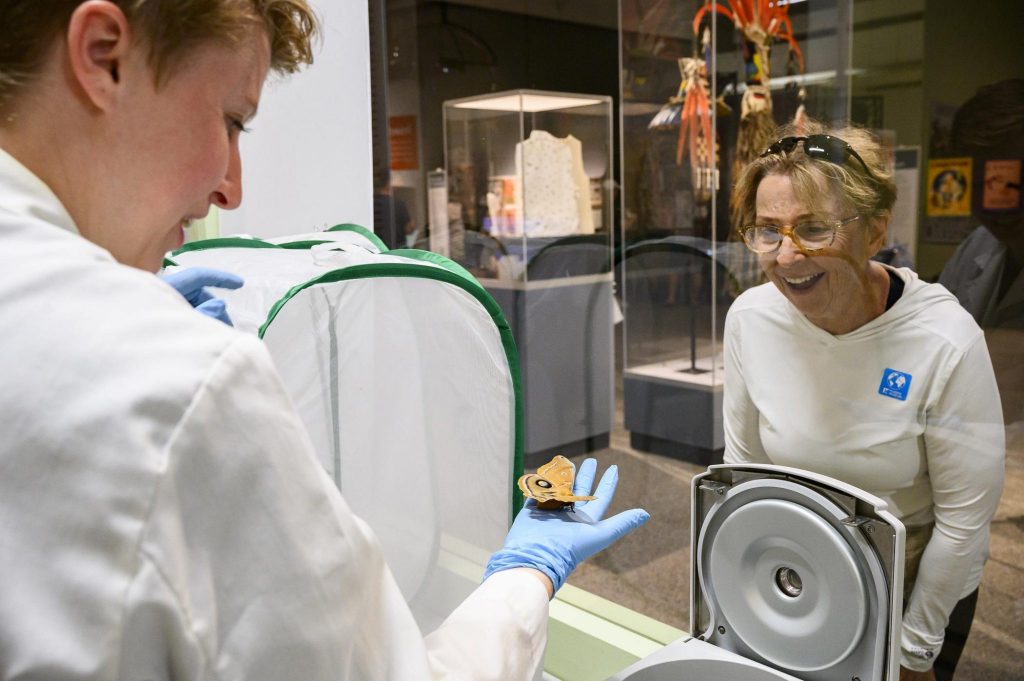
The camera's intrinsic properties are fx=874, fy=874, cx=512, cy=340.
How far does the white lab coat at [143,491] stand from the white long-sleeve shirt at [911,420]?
101cm

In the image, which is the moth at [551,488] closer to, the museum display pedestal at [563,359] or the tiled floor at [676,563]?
the tiled floor at [676,563]

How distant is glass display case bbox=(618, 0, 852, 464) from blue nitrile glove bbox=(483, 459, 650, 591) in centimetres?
56

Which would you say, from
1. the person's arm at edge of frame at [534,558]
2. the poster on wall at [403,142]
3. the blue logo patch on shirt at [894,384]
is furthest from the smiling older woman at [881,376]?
the poster on wall at [403,142]

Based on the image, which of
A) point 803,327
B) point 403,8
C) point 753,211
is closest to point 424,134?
point 403,8

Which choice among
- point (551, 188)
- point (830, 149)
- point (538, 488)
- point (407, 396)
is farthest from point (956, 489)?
point (551, 188)

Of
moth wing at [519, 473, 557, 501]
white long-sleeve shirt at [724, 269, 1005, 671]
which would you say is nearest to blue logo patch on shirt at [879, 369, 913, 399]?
white long-sleeve shirt at [724, 269, 1005, 671]

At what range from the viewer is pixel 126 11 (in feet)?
2.38

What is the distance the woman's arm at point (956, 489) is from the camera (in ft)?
4.47

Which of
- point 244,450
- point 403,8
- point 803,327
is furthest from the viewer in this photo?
point 403,8

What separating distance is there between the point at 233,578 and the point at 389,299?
93 centimetres

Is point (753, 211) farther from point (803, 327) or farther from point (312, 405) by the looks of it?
point (312, 405)

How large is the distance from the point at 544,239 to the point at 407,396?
1164 mm

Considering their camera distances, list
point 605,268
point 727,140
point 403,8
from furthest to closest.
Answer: point 403,8 → point 605,268 → point 727,140

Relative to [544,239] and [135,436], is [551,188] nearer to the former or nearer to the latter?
[544,239]
